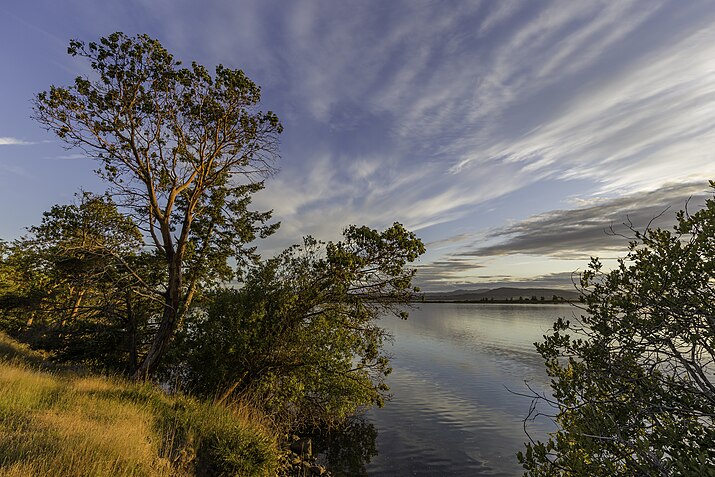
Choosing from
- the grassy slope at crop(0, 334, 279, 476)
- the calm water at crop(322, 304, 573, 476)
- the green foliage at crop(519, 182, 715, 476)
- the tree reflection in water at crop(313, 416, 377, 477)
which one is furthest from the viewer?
the calm water at crop(322, 304, 573, 476)

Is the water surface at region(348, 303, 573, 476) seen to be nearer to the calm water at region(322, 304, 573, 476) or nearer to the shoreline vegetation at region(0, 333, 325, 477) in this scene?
the calm water at region(322, 304, 573, 476)

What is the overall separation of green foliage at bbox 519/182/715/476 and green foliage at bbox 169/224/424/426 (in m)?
9.20

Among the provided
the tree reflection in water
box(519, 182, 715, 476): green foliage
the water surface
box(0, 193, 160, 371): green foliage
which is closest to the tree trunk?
box(0, 193, 160, 371): green foliage

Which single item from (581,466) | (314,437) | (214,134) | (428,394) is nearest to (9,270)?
(214,134)

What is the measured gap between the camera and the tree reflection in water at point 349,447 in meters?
15.2

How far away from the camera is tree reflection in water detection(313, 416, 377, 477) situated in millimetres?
15184

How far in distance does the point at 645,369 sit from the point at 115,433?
36.1 feet

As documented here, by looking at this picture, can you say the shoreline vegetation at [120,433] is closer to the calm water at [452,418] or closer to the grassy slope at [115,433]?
the grassy slope at [115,433]

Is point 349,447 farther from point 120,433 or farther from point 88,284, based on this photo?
point 88,284

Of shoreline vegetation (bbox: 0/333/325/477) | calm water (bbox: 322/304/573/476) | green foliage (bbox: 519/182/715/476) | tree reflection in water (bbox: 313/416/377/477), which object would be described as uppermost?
green foliage (bbox: 519/182/715/476)

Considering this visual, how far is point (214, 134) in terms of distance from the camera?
58.7 ft

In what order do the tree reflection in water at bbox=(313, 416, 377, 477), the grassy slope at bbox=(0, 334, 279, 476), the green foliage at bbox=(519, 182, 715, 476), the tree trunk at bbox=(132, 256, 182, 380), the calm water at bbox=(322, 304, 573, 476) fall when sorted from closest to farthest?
the green foliage at bbox=(519, 182, 715, 476)
the grassy slope at bbox=(0, 334, 279, 476)
the tree reflection in water at bbox=(313, 416, 377, 477)
the calm water at bbox=(322, 304, 573, 476)
the tree trunk at bbox=(132, 256, 182, 380)

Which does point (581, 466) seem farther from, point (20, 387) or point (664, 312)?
point (20, 387)

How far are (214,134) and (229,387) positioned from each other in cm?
1291
